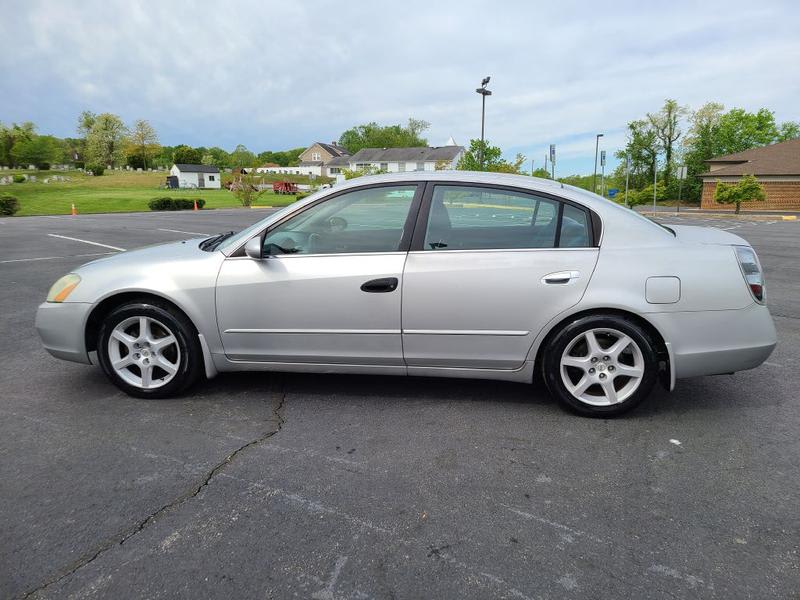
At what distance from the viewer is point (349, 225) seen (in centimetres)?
374

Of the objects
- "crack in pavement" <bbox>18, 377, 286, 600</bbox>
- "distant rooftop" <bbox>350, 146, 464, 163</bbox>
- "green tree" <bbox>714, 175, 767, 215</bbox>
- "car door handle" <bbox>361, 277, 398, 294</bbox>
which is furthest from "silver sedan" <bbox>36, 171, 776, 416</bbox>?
"distant rooftop" <bbox>350, 146, 464, 163</bbox>

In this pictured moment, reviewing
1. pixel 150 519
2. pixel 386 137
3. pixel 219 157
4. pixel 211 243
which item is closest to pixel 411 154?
pixel 386 137

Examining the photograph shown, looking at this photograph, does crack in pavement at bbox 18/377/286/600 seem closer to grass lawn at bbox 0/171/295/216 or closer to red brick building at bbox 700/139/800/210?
grass lawn at bbox 0/171/295/216

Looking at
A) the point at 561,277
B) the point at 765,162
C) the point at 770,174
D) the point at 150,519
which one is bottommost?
the point at 150,519

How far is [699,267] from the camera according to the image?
3.35 meters

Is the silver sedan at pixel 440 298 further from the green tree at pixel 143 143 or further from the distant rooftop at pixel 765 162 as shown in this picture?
the green tree at pixel 143 143

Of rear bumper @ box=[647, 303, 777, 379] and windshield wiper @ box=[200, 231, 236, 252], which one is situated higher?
windshield wiper @ box=[200, 231, 236, 252]

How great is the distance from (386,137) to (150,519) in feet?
412

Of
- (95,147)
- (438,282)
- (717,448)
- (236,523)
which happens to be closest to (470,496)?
(236,523)

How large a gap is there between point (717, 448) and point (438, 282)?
187 centimetres

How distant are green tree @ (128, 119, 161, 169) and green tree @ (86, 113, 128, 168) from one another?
4457 mm

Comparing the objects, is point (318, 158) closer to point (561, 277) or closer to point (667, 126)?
point (667, 126)

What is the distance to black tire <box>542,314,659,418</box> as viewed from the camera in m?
3.37

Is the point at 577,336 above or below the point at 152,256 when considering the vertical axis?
below
